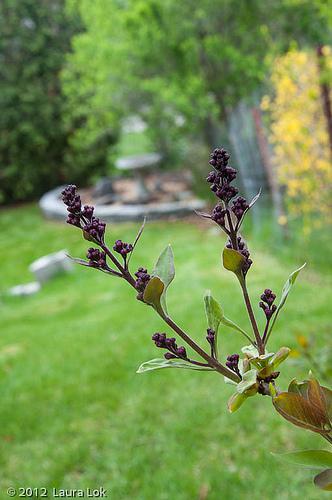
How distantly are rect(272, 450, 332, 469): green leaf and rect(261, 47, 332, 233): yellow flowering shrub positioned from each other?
5.10 meters

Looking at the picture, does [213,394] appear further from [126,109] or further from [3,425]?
[126,109]

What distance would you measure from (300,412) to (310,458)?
5 centimetres

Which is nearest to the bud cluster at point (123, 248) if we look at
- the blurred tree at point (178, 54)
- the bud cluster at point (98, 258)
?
the bud cluster at point (98, 258)

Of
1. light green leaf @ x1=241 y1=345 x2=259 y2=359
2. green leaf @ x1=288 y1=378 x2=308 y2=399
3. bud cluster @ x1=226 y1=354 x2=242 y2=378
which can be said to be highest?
bud cluster @ x1=226 y1=354 x2=242 y2=378

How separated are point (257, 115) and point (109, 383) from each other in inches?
171

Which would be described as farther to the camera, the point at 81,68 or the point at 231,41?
the point at 81,68

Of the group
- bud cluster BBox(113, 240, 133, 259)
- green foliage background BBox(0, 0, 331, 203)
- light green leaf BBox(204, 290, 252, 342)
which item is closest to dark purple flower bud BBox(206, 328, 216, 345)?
light green leaf BBox(204, 290, 252, 342)

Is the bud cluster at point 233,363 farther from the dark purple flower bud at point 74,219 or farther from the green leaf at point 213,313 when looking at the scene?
the dark purple flower bud at point 74,219

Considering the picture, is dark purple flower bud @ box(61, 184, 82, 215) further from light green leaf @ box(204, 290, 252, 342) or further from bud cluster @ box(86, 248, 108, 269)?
light green leaf @ box(204, 290, 252, 342)

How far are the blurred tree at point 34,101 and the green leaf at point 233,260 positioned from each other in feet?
48.4

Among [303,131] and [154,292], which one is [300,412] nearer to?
[154,292]

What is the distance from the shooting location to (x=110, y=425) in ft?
13.1

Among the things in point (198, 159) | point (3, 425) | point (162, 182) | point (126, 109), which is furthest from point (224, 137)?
point (3, 425)

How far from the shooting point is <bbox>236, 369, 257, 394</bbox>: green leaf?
0.53 m
